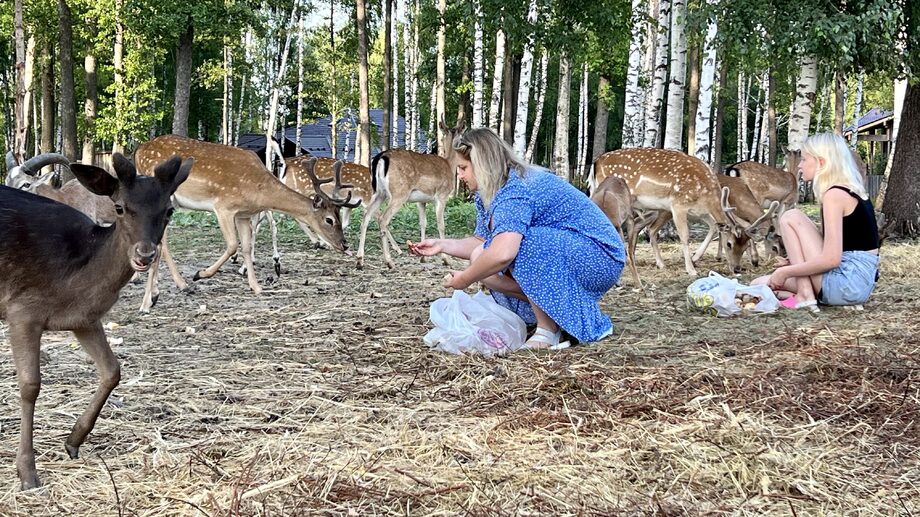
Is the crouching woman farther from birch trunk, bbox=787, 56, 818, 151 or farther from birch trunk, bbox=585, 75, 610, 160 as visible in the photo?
birch trunk, bbox=585, 75, 610, 160

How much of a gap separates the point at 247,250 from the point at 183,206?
28.4 inches

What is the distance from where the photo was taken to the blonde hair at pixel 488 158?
195 inches

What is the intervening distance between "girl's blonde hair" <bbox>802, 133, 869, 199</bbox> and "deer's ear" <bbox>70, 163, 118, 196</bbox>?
4419mm

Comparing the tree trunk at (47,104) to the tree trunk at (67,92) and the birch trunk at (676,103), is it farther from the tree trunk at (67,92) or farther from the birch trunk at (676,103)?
the birch trunk at (676,103)

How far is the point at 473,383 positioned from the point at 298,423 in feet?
3.16

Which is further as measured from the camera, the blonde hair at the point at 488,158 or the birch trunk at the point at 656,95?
the birch trunk at the point at 656,95

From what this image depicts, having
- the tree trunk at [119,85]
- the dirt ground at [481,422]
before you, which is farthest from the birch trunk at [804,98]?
the tree trunk at [119,85]

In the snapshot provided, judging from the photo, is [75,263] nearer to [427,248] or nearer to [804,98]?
[427,248]

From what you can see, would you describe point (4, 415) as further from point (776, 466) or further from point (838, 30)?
point (838, 30)

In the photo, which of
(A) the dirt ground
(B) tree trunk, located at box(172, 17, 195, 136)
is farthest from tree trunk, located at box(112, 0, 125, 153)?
(A) the dirt ground

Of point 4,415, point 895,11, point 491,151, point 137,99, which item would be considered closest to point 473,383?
point 491,151

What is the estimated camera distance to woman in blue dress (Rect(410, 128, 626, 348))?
16.1ft

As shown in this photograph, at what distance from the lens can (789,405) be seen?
384 centimetres

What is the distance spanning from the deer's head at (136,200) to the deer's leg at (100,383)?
0.31 meters
